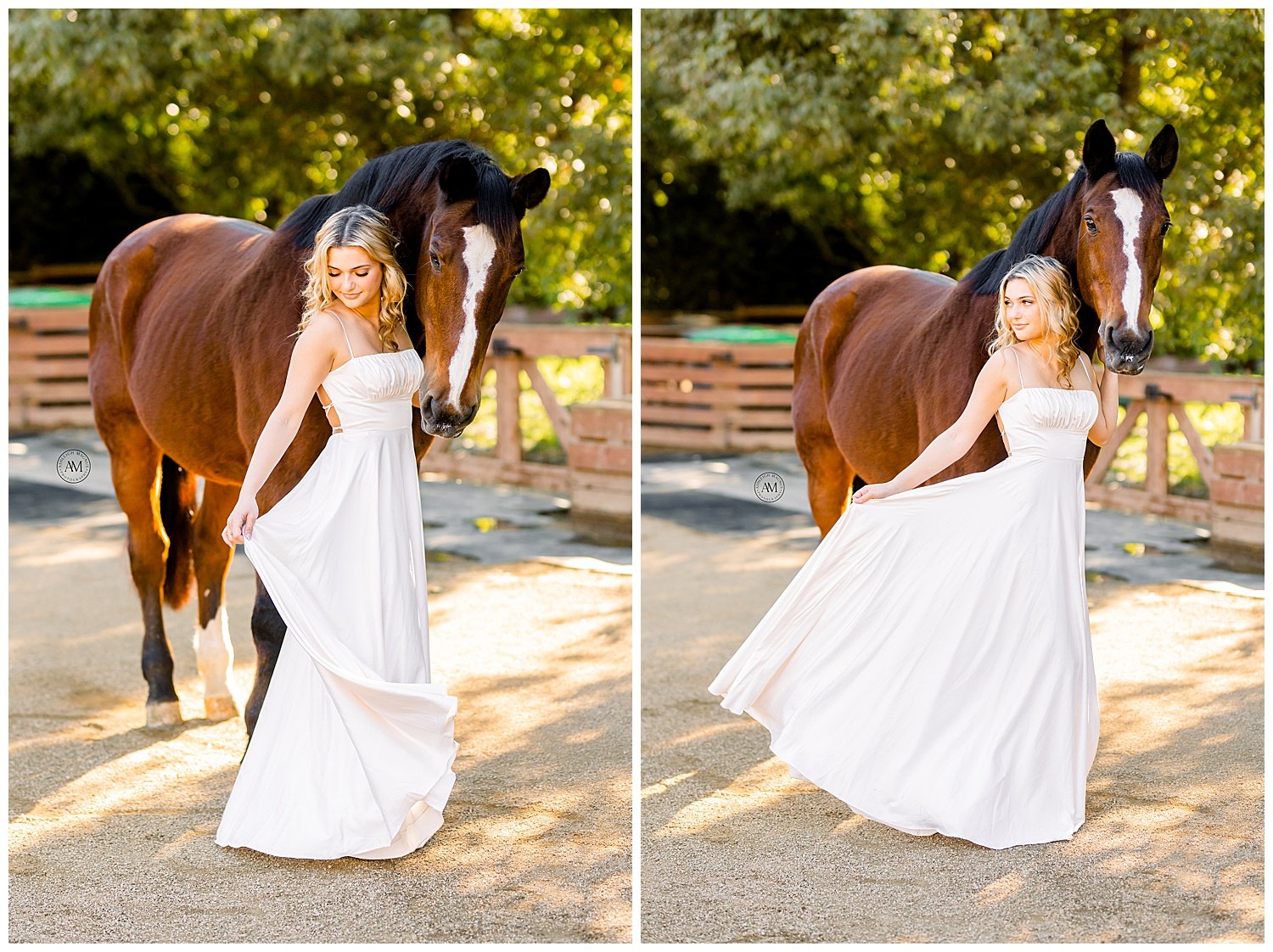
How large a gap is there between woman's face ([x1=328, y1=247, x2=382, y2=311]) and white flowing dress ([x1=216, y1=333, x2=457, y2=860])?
0.55 feet

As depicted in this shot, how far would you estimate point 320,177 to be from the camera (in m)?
12.4

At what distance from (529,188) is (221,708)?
250 centimetres

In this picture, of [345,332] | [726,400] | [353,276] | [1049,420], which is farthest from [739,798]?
[726,400]

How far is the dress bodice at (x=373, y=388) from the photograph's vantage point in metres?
3.49

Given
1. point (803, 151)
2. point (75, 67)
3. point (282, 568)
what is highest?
point (75, 67)

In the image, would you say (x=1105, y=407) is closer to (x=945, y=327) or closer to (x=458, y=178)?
(x=945, y=327)

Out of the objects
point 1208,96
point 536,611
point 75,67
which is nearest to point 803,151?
point 1208,96

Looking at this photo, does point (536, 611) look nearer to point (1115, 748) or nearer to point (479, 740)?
point (479, 740)

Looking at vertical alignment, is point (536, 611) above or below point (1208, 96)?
below

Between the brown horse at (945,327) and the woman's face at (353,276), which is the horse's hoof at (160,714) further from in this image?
the brown horse at (945,327)

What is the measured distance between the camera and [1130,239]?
3561 millimetres

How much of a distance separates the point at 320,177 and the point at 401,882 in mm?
10046

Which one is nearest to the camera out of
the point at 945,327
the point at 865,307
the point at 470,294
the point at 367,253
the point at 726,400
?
the point at 470,294

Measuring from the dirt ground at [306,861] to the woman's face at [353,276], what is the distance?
60.6 inches
